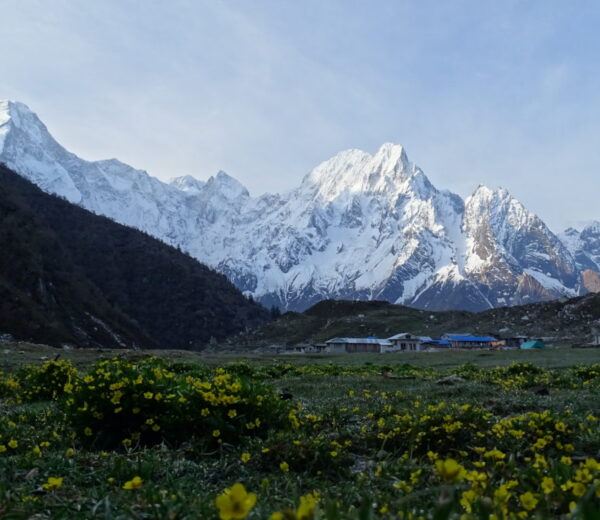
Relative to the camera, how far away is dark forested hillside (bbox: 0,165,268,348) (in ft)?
298

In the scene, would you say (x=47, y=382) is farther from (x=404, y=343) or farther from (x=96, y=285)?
(x=96, y=285)

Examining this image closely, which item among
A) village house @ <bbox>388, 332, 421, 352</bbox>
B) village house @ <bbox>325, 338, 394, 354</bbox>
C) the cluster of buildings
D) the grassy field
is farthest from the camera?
village house @ <bbox>388, 332, 421, 352</bbox>

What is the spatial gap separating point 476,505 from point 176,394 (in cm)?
482

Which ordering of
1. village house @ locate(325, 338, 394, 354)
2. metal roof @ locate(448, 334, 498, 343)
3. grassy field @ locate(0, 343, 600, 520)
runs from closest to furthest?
grassy field @ locate(0, 343, 600, 520) < metal roof @ locate(448, 334, 498, 343) < village house @ locate(325, 338, 394, 354)

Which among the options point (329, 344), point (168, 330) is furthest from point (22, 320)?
point (168, 330)

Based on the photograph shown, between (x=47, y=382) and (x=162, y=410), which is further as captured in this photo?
(x=47, y=382)

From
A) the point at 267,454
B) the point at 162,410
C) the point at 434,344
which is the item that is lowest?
the point at 434,344

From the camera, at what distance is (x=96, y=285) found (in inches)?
5600

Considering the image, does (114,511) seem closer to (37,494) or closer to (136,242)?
(37,494)

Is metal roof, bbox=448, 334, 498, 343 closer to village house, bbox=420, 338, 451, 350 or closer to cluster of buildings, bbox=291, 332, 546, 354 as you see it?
cluster of buildings, bbox=291, 332, 546, 354

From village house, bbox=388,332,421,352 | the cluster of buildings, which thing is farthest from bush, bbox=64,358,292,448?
village house, bbox=388,332,421,352

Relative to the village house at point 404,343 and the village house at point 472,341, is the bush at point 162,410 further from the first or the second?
the village house at point 472,341

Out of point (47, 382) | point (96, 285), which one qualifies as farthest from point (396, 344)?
point (47, 382)

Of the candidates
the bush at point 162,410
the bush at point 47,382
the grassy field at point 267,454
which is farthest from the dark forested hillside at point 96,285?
the grassy field at point 267,454
